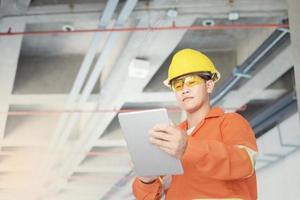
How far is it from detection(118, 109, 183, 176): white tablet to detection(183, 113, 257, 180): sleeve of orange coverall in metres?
0.07

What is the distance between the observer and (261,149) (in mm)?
5355

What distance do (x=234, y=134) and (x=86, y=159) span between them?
6.19 metres

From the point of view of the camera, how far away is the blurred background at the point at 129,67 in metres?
3.00

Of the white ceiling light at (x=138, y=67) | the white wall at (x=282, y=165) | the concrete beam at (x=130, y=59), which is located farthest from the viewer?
the white wall at (x=282, y=165)

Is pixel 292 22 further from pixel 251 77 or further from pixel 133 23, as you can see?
pixel 251 77

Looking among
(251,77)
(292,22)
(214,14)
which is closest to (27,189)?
(251,77)

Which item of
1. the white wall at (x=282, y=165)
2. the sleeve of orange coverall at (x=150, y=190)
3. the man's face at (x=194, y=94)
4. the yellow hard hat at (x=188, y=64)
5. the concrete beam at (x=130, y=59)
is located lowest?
the sleeve of orange coverall at (x=150, y=190)

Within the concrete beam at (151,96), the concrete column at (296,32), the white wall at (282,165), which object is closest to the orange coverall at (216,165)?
the concrete column at (296,32)

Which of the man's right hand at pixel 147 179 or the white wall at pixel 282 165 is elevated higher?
the white wall at pixel 282 165

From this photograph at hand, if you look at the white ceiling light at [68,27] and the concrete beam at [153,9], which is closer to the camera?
the concrete beam at [153,9]

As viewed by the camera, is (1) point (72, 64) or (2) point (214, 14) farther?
(1) point (72, 64)

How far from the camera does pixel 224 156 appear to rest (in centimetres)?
115

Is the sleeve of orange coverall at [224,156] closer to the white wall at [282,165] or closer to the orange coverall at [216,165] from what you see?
the orange coverall at [216,165]

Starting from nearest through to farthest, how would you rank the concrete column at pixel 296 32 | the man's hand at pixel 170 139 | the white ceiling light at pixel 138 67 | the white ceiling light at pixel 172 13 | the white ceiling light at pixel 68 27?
the man's hand at pixel 170 139 → the concrete column at pixel 296 32 → the white ceiling light at pixel 172 13 → the white ceiling light at pixel 68 27 → the white ceiling light at pixel 138 67
